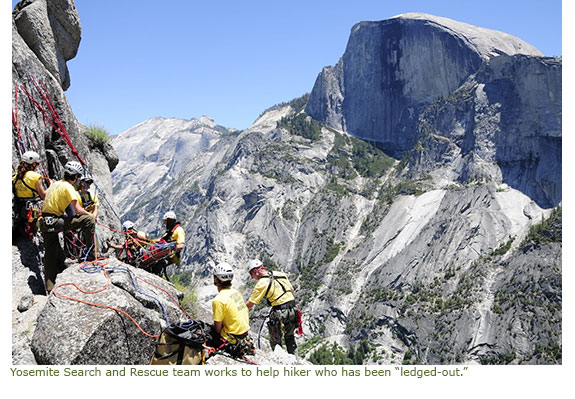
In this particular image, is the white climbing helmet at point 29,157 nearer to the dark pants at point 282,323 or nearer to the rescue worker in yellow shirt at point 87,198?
the rescue worker in yellow shirt at point 87,198

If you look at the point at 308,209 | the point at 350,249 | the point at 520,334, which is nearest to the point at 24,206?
the point at 520,334

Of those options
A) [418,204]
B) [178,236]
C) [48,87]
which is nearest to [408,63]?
[418,204]

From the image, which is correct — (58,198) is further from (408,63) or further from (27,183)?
(408,63)

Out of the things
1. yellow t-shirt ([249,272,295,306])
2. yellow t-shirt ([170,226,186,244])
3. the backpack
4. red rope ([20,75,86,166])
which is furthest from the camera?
yellow t-shirt ([170,226,186,244])

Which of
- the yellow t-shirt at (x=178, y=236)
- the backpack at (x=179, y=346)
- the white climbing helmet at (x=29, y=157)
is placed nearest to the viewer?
the backpack at (x=179, y=346)

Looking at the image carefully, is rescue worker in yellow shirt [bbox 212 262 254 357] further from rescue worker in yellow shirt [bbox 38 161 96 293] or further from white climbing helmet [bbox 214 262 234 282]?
rescue worker in yellow shirt [bbox 38 161 96 293]

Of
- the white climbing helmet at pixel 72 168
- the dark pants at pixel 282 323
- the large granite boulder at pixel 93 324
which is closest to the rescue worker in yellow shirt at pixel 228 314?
the large granite boulder at pixel 93 324

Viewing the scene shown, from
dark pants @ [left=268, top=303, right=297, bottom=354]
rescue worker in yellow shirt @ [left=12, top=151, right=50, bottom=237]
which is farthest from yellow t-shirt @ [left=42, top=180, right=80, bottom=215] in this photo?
dark pants @ [left=268, top=303, right=297, bottom=354]

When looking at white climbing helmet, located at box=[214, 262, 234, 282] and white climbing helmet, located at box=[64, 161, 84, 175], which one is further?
white climbing helmet, located at box=[64, 161, 84, 175]
